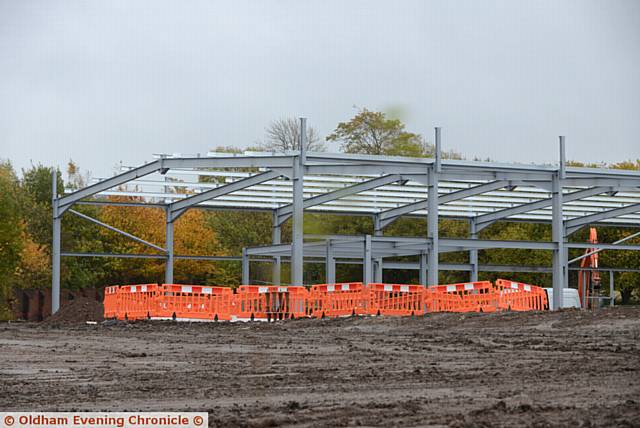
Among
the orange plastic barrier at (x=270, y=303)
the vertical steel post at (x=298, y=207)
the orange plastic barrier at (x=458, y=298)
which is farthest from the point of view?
the orange plastic barrier at (x=270, y=303)

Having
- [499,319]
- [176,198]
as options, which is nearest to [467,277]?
[176,198]

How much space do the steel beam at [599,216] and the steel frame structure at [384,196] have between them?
5cm

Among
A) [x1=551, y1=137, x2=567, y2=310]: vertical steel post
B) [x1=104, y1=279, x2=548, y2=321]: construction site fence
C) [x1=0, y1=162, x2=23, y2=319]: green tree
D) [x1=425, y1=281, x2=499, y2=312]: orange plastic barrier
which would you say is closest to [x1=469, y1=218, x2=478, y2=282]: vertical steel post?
[x1=551, y1=137, x2=567, y2=310]: vertical steel post

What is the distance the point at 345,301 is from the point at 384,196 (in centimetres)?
1021

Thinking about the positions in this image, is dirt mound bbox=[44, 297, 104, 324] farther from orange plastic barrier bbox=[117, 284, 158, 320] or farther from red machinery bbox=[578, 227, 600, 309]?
red machinery bbox=[578, 227, 600, 309]

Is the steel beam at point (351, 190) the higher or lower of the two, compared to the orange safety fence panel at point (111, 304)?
higher

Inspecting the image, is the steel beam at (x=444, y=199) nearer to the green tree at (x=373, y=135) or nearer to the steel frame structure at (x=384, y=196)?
the steel frame structure at (x=384, y=196)

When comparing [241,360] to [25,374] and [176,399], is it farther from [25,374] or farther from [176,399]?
[176,399]

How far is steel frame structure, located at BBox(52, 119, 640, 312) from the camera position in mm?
33750

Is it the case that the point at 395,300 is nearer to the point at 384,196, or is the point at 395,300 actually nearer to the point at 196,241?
the point at 384,196

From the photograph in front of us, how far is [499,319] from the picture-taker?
1021 inches

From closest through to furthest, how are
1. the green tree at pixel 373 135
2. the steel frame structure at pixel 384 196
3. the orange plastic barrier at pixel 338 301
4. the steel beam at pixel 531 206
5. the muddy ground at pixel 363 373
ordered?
the muddy ground at pixel 363 373 → the orange plastic barrier at pixel 338 301 → the steel frame structure at pixel 384 196 → the steel beam at pixel 531 206 → the green tree at pixel 373 135

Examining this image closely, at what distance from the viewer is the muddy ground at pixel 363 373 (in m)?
10.6

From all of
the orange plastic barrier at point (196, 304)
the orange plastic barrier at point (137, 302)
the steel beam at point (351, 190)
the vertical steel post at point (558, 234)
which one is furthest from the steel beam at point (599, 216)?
the orange plastic barrier at point (137, 302)
